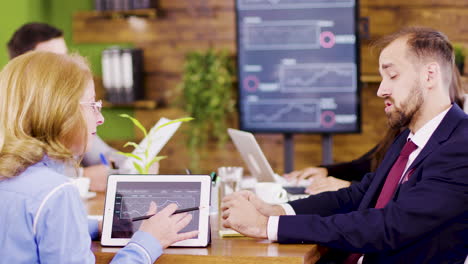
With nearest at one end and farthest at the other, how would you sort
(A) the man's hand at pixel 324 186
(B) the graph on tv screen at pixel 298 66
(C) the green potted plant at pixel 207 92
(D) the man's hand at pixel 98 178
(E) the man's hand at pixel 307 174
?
(A) the man's hand at pixel 324 186 < (D) the man's hand at pixel 98 178 < (E) the man's hand at pixel 307 174 < (B) the graph on tv screen at pixel 298 66 < (C) the green potted plant at pixel 207 92

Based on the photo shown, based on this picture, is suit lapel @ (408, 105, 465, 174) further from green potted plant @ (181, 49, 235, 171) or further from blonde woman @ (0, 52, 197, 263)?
green potted plant @ (181, 49, 235, 171)

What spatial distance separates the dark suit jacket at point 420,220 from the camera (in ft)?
5.64

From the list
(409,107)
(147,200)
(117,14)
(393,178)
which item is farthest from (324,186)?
(117,14)

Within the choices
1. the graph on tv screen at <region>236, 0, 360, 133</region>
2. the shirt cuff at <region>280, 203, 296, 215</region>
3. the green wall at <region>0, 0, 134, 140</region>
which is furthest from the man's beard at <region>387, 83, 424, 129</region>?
the green wall at <region>0, 0, 134, 140</region>

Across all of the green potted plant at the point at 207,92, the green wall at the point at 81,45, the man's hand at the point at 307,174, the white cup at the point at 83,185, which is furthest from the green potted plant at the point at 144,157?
the green wall at the point at 81,45

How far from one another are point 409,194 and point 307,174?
126cm

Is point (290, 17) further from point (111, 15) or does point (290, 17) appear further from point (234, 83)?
point (111, 15)

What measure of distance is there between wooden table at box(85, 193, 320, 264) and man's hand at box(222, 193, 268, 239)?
3 centimetres

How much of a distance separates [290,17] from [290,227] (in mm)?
2633

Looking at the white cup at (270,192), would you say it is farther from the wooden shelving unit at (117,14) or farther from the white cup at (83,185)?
the wooden shelving unit at (117,14)

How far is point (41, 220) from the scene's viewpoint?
4.39 feet

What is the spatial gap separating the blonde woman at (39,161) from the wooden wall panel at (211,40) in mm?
3456

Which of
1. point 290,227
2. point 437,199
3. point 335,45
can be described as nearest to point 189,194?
point 290,227

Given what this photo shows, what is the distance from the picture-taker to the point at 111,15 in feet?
16.0
